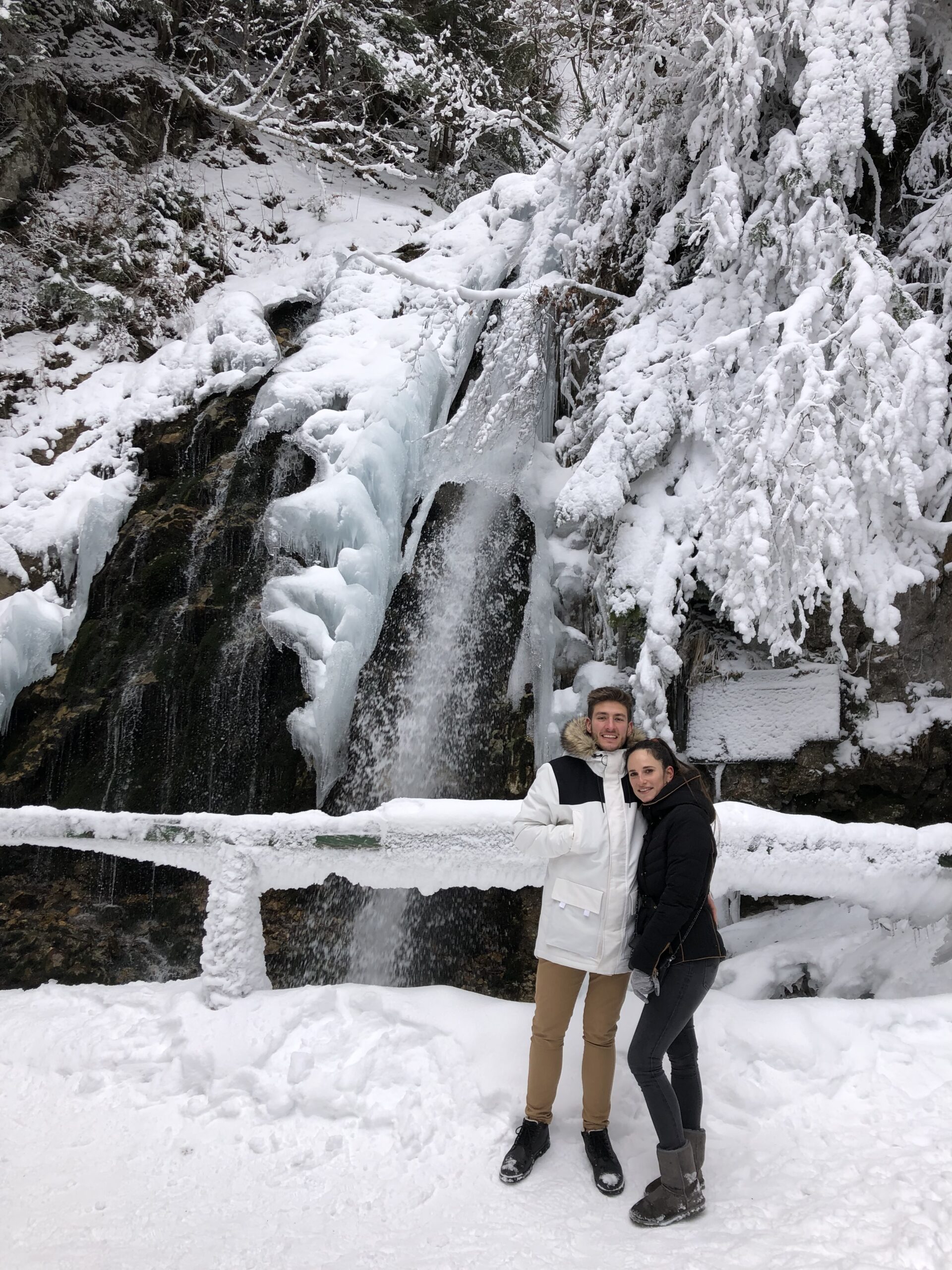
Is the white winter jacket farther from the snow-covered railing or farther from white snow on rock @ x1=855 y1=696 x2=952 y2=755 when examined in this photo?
white snow on rock @ x1=855 y1=696 x2=952 y2=755

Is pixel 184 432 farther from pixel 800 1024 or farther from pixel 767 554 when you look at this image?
pixel 800 1024

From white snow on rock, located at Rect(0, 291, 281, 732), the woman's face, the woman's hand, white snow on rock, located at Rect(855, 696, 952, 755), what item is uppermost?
white snow on rock, located at Rect(0, 291, 281, 732)

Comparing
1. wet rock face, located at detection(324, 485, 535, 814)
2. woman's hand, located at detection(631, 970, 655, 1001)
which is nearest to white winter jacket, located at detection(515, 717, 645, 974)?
woman's hand, located at detection(631, 970, 655, 1001)

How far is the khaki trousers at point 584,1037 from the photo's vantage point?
95.4 inches

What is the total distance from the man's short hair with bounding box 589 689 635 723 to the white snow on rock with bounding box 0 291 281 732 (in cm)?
600

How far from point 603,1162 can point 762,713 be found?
4.43 meters

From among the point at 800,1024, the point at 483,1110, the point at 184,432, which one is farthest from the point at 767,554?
the point at 184,432

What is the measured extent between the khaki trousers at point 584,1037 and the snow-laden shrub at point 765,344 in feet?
7.48

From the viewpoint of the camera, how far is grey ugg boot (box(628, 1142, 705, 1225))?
216 cm

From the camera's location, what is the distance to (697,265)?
19.0ft

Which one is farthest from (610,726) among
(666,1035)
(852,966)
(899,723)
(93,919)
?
(93,919)

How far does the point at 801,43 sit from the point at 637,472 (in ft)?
8.19

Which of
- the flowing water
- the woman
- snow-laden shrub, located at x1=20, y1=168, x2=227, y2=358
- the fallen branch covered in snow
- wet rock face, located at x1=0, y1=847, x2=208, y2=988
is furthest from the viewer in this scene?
snow-laden shrub, located at x1=20, y1=168, x2=227, y2=358

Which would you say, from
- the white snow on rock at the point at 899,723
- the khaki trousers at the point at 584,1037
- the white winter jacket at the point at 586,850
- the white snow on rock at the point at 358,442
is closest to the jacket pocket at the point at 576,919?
the white winter jacket at the point at 586,850
